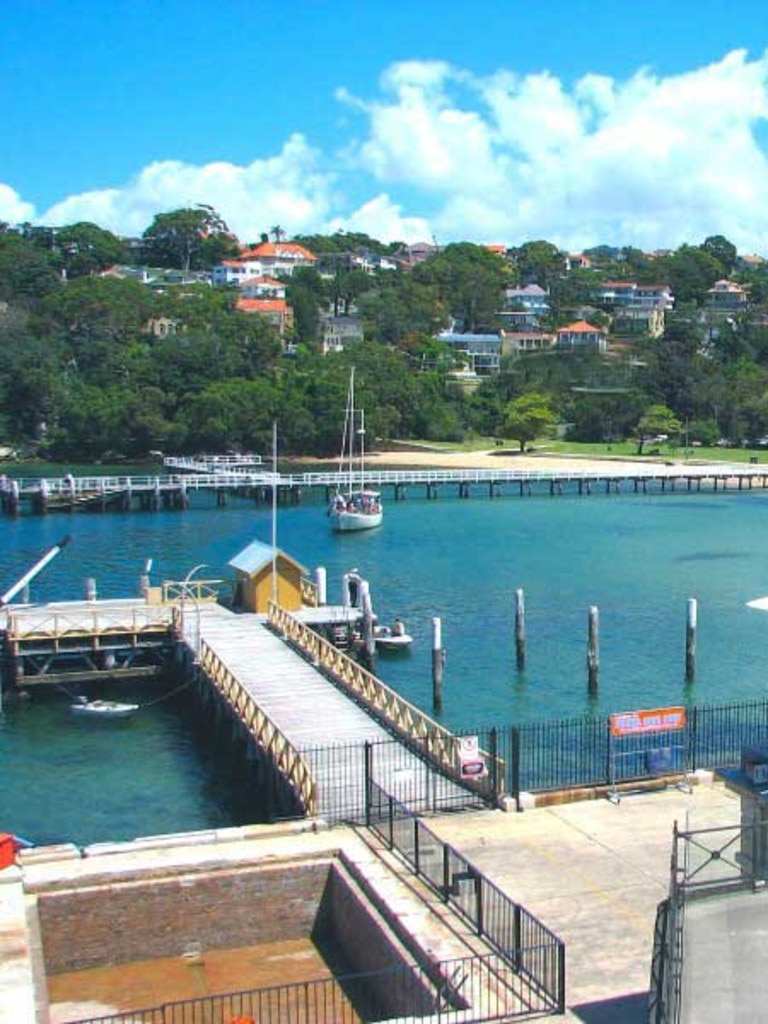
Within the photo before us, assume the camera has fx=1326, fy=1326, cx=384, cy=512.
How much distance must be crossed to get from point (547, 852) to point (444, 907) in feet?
9.61

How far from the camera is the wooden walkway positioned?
976 inches

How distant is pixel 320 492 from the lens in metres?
111

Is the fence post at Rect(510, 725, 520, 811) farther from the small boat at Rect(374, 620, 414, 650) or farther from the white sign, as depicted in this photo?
the small boat at Rect(374, 620, 414, 650)

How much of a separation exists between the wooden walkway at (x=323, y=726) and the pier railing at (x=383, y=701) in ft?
0.86

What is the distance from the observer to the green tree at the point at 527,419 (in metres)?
143

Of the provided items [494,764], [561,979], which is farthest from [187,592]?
[561,979]

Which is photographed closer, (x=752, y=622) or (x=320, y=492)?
(x=752, y=622)

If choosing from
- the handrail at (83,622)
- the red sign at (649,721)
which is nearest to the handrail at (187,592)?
the handrail at (83,622)

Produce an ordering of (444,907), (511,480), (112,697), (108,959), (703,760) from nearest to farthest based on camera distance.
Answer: (444,907) < (108,959) < (703,760) < (112,697) < (511,480)

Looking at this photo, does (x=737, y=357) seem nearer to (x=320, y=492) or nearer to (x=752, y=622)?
(x=320, y=492)

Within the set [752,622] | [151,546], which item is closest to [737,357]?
[151,546]

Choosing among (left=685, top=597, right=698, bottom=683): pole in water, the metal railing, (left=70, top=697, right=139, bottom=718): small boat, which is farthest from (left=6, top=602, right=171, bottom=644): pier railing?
the metal railing

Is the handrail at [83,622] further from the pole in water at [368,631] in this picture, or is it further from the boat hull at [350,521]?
the boat hull at [350,521]

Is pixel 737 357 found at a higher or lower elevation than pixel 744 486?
higher
